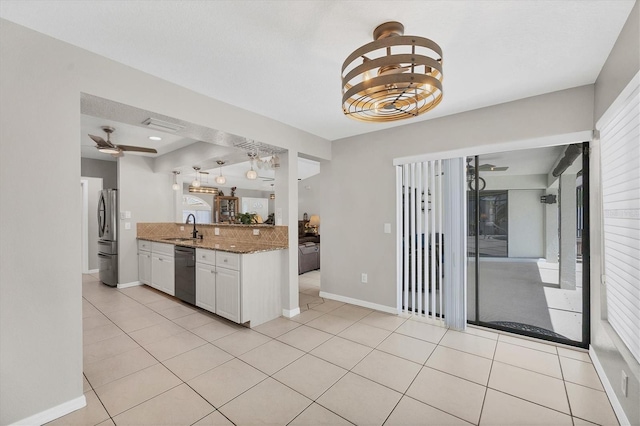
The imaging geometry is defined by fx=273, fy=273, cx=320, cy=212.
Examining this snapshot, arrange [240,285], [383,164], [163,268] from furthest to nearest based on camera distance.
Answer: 1. [163,268]
2. [383,164]
3. [240,285]

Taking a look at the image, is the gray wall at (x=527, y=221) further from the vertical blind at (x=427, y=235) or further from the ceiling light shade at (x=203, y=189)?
the ceiling light shade at (x=203, y=189)

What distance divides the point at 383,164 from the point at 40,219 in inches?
135

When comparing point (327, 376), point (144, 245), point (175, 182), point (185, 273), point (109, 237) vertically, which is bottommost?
point (327, 376)

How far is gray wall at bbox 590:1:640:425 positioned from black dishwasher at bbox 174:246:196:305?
417 cm

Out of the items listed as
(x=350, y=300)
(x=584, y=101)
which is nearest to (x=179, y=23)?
(x=584, y=101)

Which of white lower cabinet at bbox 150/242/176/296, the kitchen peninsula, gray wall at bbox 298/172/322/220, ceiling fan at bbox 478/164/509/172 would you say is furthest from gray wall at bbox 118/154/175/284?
ceiling fan at bbox 478/164/509/172

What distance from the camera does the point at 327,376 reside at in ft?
7.29

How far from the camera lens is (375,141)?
12.6ft

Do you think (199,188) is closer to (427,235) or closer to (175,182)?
(175,182)

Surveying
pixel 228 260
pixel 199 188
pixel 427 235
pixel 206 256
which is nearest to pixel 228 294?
pixel 228 260

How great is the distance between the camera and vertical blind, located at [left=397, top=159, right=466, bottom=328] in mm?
3188

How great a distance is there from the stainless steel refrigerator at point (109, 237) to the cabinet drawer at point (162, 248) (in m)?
0.84

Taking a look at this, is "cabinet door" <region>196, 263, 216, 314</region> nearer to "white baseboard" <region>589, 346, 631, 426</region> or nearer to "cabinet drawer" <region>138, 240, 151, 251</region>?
"cabinet drawer" <region>138, 240, 151, 251</region>

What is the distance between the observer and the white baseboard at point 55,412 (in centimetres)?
168
